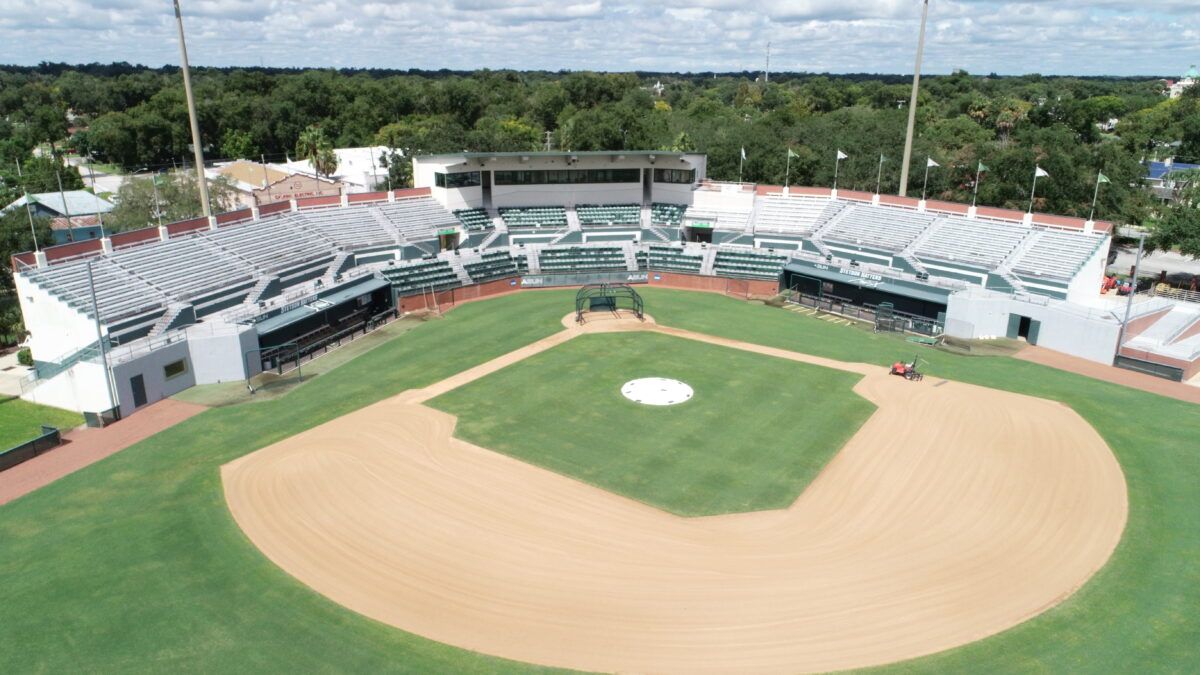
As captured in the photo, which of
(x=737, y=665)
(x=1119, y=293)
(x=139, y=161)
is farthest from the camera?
(x=139, y=161)

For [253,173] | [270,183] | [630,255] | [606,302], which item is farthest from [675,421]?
[253,173]

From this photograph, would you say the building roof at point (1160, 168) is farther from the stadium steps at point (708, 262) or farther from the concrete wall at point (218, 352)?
the concrete wall at point (218, 352)

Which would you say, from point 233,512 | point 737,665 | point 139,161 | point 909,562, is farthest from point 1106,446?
point 139,161

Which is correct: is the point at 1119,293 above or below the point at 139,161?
below

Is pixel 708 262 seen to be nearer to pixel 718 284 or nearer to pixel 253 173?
pixel 718 284

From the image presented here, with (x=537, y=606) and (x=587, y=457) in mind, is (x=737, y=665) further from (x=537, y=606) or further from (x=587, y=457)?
(x=587, y=457)

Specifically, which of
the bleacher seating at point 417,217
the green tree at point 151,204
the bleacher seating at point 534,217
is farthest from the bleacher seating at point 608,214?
the green tree at point 151,204

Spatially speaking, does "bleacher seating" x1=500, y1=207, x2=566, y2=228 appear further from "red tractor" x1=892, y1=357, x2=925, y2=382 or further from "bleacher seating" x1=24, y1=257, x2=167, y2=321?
"red tractor" x1=892, y1=357, x2=925, y2=382

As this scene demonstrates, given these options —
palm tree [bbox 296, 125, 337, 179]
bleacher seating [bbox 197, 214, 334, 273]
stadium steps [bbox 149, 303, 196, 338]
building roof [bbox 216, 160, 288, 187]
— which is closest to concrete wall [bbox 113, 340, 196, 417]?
stadium steps [bbox 149, 303, 196, 338]
